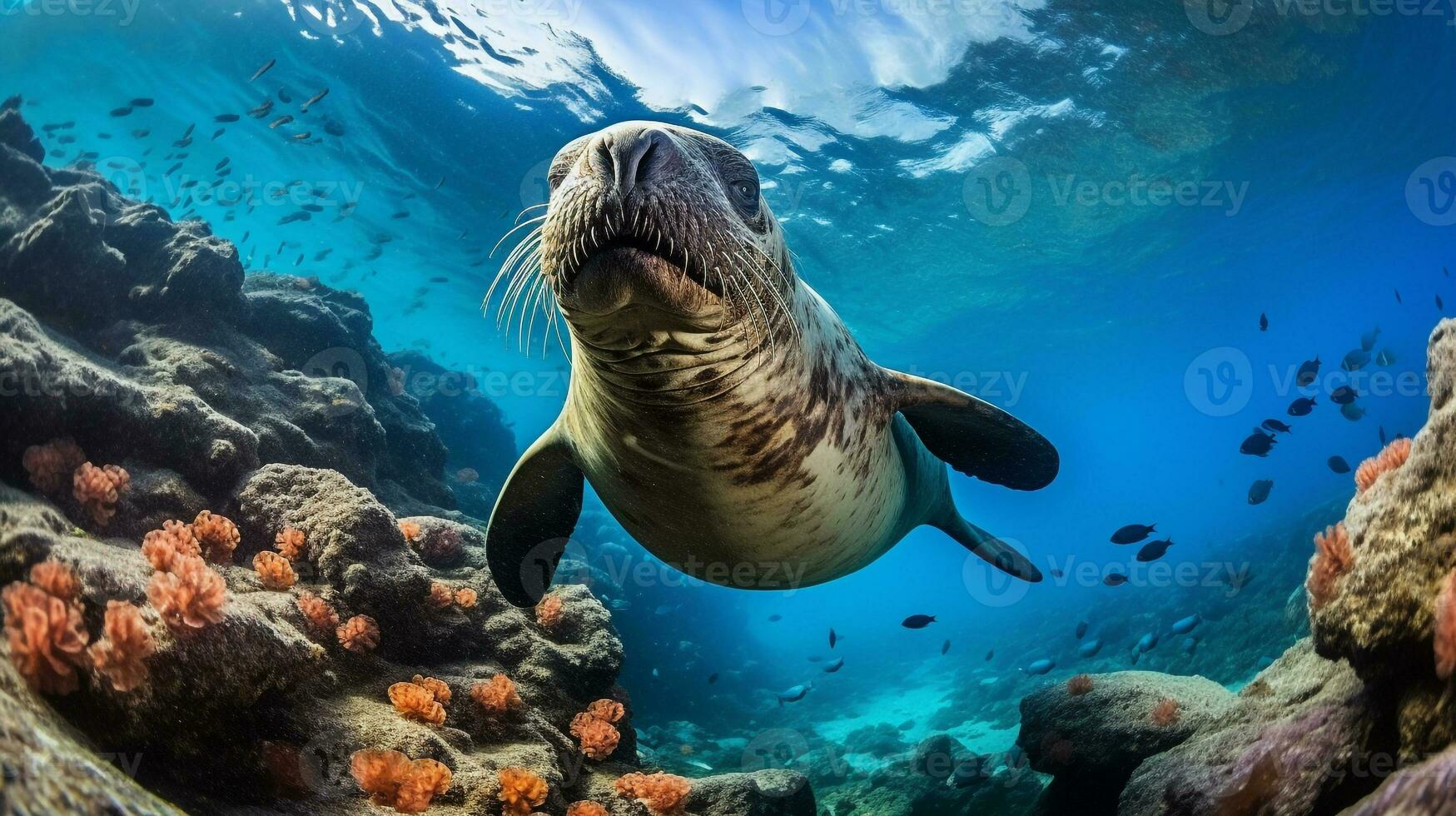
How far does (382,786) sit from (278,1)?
61.0 feet

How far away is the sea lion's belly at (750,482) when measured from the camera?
→ 8.90 ft

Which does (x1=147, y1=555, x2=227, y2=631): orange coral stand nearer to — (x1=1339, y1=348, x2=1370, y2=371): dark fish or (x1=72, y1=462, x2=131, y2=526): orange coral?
(x1=72, y1=462, x2=131, y2=526): orange coral

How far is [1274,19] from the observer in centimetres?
1404

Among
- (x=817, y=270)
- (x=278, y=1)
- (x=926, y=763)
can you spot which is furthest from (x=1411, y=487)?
(x=817, y=270)

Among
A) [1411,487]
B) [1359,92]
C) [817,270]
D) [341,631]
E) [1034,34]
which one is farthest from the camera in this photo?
[817,270]

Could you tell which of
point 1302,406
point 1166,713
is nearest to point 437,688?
point 1166,713

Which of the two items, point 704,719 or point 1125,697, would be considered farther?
point 704,719

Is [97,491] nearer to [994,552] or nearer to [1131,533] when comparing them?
[994,552]

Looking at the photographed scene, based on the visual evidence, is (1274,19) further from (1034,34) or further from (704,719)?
(704,719)

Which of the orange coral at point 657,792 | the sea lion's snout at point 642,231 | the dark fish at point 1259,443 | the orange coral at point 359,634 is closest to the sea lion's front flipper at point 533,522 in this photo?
the orange coral at point 359,634

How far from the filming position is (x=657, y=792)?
3.82 metres

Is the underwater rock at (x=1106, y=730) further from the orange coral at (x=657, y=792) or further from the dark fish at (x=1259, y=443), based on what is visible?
the dark fish at (x=1259, y=443)

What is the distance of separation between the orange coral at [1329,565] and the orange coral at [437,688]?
3.93 meters

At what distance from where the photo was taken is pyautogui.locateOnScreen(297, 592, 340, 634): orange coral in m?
3.55
